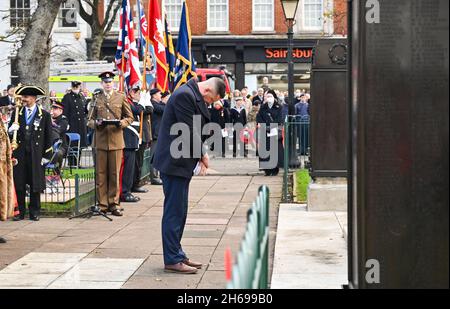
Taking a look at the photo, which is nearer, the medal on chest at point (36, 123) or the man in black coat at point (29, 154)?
the man in black coat at point (29, 154)

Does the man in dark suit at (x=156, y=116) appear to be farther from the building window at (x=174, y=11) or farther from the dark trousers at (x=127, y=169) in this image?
the building window at (x=174, y=11)

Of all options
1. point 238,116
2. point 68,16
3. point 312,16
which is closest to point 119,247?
point 238,116

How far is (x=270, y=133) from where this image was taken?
20844 millimetres

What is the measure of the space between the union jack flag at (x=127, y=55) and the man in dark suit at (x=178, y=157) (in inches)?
286

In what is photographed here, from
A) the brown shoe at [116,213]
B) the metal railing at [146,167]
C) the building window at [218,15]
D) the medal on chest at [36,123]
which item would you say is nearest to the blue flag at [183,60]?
the metal railing at [146,167]

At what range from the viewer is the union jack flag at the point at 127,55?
1581cm

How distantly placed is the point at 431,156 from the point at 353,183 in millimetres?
655

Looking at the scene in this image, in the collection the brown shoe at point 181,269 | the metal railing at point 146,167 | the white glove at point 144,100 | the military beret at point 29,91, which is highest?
the military beret at point 29,91

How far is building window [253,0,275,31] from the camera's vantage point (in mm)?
45375

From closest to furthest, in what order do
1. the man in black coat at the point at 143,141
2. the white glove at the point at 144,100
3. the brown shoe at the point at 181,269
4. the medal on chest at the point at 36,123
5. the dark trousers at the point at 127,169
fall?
the brown shoe at the point at 181,269, the medal on chest at the point at 36,123, the dark trousers at the point at 127,169, the white glove at the point at 144,100, the man in black coat at the point at 143,141

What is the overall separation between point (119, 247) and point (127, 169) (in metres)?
4.67

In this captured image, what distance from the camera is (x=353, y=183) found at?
5414mm

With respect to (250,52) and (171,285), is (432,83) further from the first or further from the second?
(250,52)
